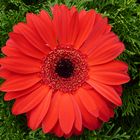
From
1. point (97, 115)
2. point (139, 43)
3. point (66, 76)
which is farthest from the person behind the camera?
point (139, 43)

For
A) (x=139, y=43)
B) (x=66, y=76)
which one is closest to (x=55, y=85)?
(x=66, y=76)

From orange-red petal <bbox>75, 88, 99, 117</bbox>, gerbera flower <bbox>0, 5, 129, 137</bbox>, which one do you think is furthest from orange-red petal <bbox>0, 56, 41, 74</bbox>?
orange-red petal <bbox>75, 88, 99, 117</bbox>

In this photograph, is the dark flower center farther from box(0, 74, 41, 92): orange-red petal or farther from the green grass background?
the green grass background

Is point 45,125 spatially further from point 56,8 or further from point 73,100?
point 56,8

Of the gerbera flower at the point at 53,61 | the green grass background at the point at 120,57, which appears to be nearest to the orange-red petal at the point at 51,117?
the gerbera flower at the point at 53,61

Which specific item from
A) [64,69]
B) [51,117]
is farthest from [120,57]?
[51,117]

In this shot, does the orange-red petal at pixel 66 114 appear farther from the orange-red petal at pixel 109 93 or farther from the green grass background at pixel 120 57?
the green grass background at pixel 120 57
